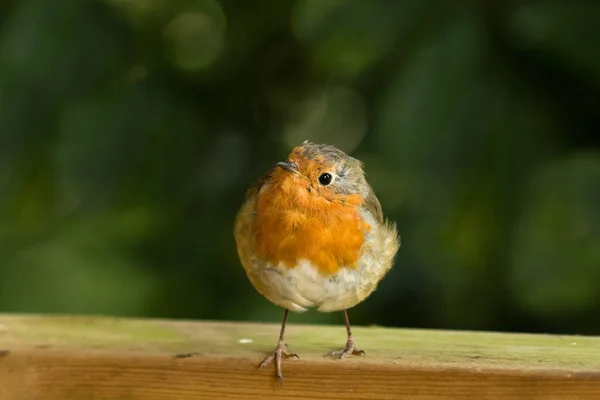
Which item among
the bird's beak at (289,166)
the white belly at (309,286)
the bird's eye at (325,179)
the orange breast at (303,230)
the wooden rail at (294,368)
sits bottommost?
the wooden rail at (294,368)

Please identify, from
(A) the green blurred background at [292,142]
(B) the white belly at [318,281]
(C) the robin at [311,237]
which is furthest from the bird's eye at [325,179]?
(A) the green blurred background at [292,142]

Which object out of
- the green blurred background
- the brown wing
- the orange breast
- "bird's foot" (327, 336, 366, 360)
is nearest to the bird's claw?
"bird's foot" (327, 336, 366, 360)

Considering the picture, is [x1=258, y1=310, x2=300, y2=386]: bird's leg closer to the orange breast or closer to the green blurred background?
the orange breast

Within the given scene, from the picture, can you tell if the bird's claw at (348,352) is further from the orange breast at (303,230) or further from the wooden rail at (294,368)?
the orange breast at (303,230)

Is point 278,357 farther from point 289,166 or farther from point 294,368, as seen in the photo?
point 289,166

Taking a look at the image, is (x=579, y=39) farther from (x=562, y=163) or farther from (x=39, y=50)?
(x=39, y=50)

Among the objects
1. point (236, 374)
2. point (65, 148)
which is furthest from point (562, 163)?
point (65, 148)
